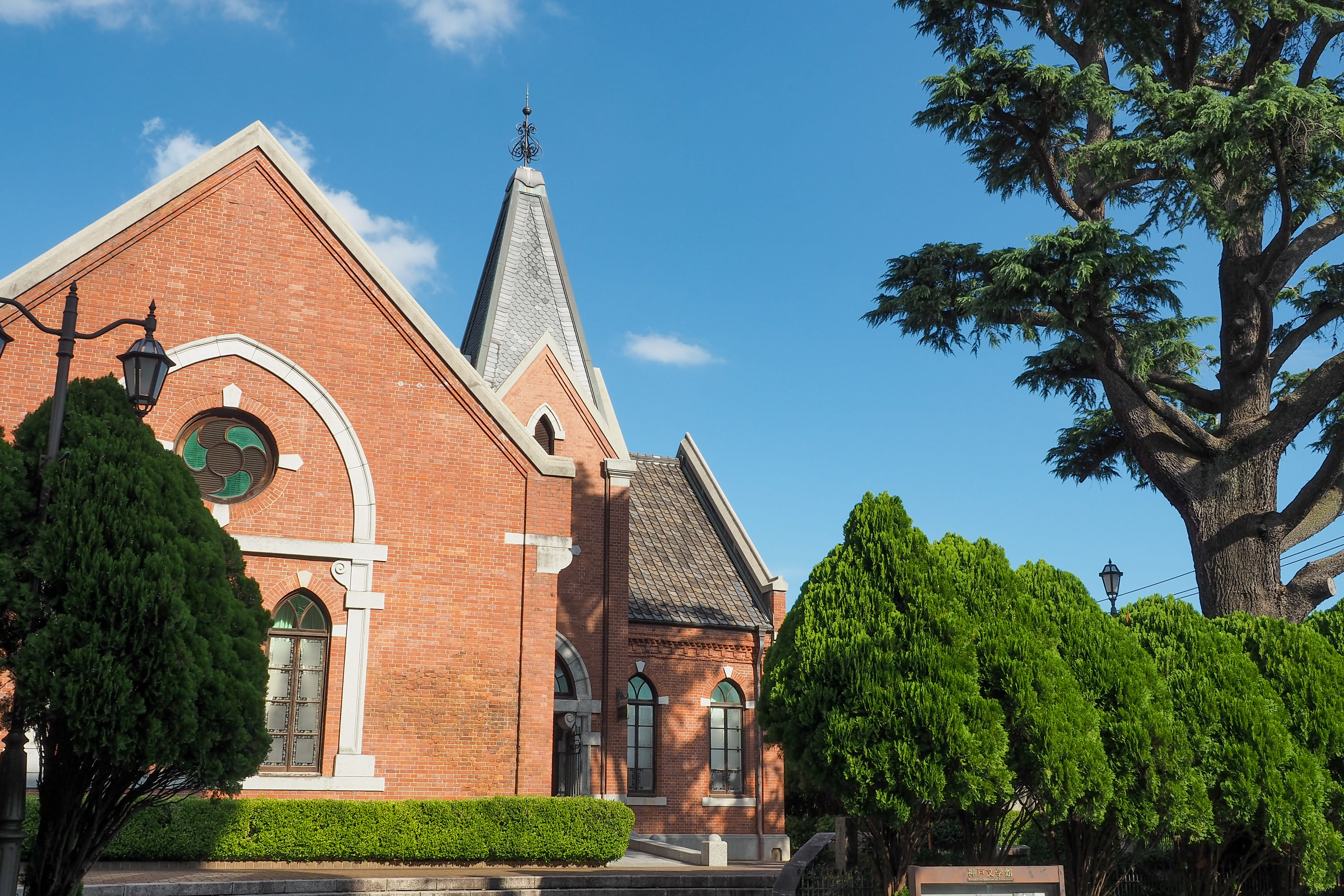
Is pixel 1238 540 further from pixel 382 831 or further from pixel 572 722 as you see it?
pixel 572 722

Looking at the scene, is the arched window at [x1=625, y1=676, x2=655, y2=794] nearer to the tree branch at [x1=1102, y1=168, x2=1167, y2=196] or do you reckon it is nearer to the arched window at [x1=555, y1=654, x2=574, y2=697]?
the arched window at [x1=555, y1=654, x2=574, y2=697]

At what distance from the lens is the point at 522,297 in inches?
1123

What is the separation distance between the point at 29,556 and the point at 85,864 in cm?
250

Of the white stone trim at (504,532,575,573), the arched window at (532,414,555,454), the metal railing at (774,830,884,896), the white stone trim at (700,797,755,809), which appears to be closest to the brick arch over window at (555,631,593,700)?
the white stone trim at (700,797,755,809)

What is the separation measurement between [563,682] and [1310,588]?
14961mm

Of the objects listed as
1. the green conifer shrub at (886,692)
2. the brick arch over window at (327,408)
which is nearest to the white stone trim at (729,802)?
the brick arch over window at (327,408)

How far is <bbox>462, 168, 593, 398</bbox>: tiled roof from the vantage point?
27312 mm

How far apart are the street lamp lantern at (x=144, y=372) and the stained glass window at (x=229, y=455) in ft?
23.2

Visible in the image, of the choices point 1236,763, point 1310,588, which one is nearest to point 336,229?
point 1236,763

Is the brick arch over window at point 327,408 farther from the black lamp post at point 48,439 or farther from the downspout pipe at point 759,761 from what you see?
the downspout pipe at point 759,761

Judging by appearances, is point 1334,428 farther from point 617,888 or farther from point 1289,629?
point 617,888

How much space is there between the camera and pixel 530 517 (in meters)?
17.9

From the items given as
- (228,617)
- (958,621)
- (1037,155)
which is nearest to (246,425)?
(228,617)

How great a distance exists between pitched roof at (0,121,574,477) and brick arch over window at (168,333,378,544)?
1.92m
